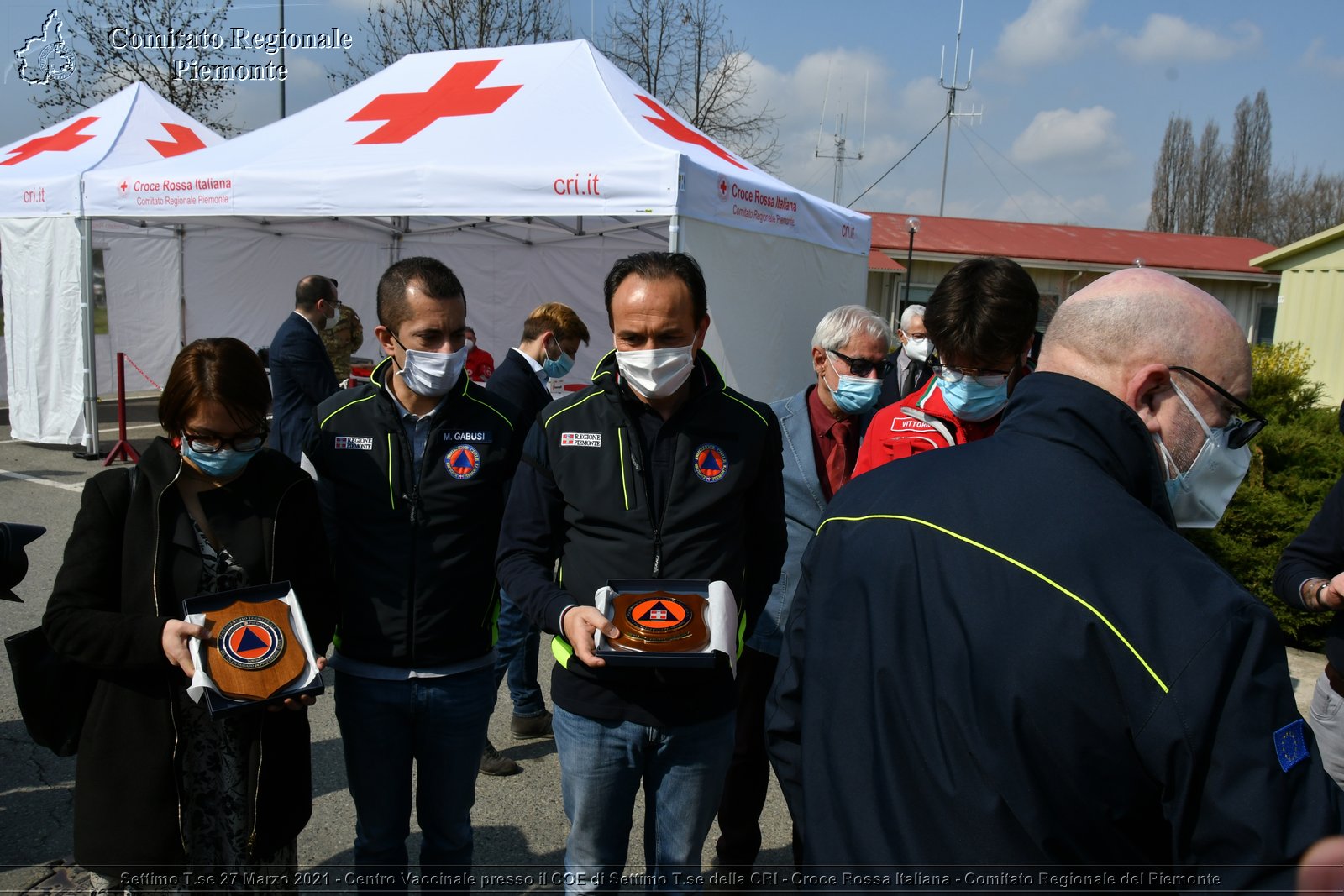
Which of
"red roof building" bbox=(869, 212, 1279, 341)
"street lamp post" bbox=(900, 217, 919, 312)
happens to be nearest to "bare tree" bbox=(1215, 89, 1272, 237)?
"red roof building" bbox=(869, 212, 1279, 341)

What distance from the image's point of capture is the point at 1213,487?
5.06 feet

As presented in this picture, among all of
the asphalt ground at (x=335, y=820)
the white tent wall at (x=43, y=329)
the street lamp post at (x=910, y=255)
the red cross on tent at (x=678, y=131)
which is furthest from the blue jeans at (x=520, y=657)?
the street lamp post at (x=910, y=255)

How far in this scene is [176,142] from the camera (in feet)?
40.1

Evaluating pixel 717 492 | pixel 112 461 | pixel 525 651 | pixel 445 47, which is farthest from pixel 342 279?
pixel 717 492

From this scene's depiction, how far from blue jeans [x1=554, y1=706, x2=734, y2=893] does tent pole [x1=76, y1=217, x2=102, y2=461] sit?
9.93m

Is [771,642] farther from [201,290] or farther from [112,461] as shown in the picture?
[201,290]

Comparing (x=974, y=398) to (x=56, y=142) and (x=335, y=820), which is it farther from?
(x=56, y=142)

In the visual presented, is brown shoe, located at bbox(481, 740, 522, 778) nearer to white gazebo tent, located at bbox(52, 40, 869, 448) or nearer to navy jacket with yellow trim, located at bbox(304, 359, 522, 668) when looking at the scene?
navy jacket with yellow trim, located at bbox(304, 359, 522, 668)

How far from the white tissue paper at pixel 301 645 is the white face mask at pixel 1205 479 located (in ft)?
5.84

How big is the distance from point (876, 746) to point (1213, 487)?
77 centimetres

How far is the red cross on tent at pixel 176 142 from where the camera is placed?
38.5ft

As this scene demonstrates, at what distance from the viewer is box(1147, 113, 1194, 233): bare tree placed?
45.5m

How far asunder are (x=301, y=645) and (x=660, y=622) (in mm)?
833

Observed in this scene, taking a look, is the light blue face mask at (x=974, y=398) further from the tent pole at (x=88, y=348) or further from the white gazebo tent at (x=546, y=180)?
the tent pole at (x=88, y=348)
